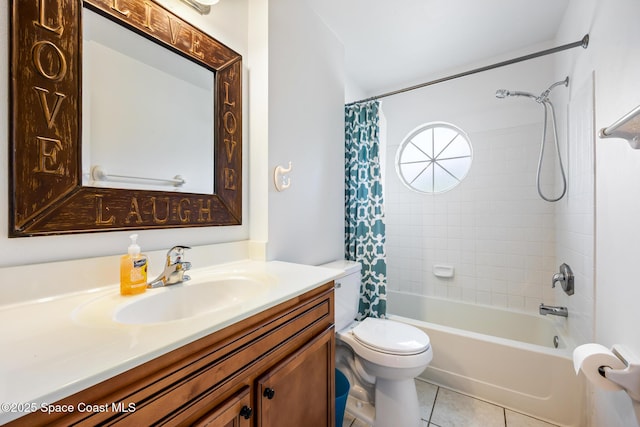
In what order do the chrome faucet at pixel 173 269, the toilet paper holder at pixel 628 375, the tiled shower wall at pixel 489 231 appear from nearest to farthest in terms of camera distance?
1. the toilet paper holder at pixel 628 375
2. the chrome faucet at pixel 173 269
3. the tiled shower wall at pixel 489 231

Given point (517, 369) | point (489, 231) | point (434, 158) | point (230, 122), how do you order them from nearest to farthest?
point (230, 122) → point (517, 369) → point (489, 231) → point (434, 158)

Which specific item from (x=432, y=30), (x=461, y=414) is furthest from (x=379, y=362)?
(x=432, y=30)

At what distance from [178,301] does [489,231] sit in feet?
7.71

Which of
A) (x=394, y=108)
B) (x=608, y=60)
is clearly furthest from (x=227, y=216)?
(x=394, y=108)

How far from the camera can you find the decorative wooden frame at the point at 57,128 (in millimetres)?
715

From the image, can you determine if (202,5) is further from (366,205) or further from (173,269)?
(366,205)

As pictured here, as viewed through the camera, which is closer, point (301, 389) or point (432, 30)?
point (301, 389)

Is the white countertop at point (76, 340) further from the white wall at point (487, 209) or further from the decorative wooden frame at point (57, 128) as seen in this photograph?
the white wall at point (487, 209)

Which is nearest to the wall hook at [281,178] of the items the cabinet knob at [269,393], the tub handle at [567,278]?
the cabinet knob at [269,393]

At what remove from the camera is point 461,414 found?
152 centimetres

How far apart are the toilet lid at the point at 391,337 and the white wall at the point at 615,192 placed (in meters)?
0.72

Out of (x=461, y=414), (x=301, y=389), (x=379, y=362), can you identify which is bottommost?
(x=461, y=414)

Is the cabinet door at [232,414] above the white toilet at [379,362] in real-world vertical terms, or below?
above

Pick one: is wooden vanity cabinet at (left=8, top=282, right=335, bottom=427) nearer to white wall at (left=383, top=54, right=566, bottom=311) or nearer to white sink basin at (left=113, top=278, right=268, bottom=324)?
white sink basin at (left=113, top=278, right=268, bottom=324)
